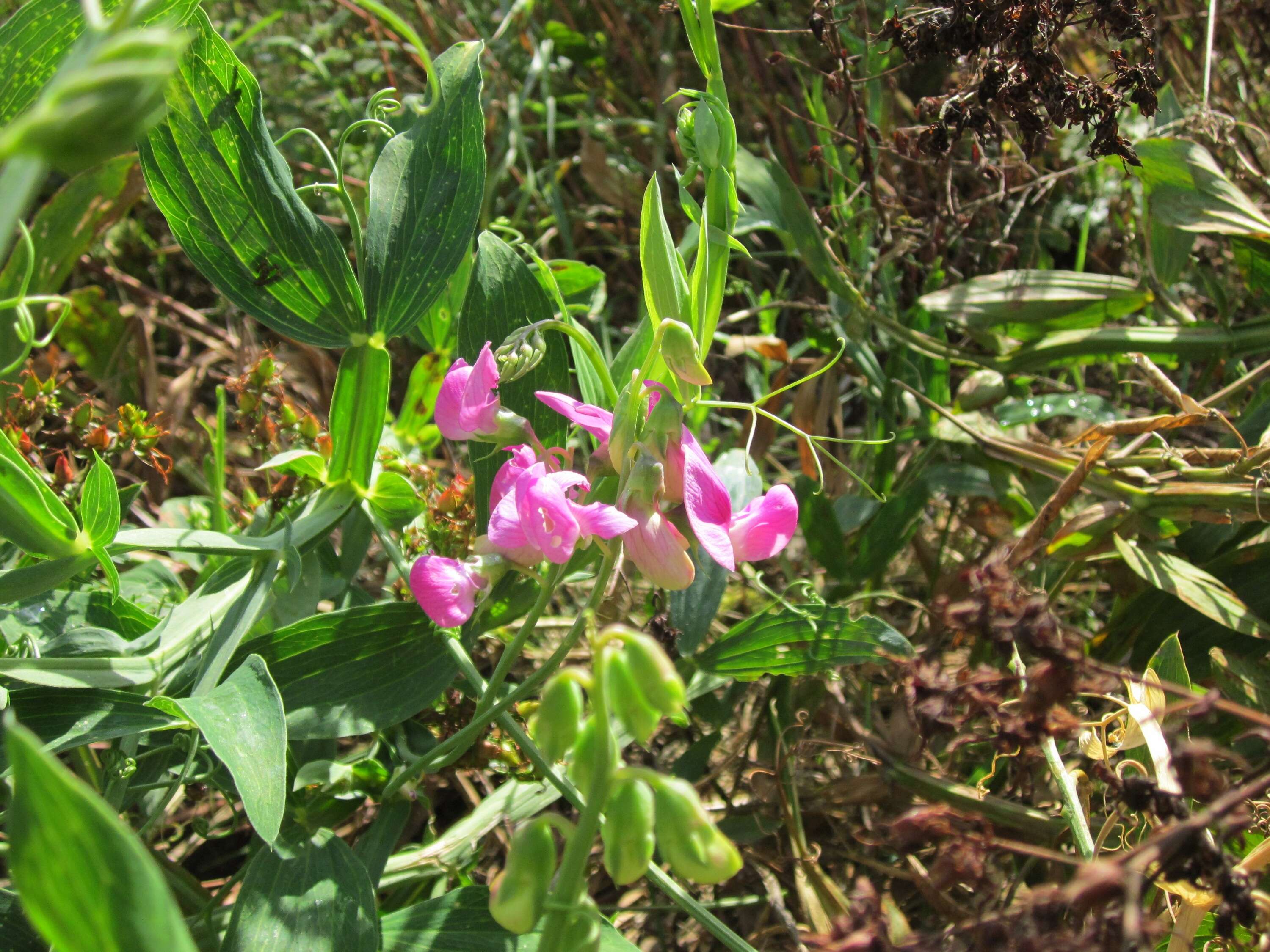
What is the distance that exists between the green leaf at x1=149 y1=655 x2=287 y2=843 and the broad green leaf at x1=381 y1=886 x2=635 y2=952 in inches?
9.1

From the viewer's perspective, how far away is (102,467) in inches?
36.1

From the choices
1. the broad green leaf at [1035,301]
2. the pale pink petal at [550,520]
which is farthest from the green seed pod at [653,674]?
the broad green leaf at [1035,301]

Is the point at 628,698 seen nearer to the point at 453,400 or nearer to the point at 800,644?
A: the point at 453,400

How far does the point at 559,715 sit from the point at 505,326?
2.09ft

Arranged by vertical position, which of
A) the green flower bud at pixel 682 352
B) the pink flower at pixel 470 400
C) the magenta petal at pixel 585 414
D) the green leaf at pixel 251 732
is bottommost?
the green leaf at pixel 251 732

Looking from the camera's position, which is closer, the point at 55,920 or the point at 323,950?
the point at 55,920

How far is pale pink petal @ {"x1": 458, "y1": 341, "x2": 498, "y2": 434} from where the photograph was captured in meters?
0.90

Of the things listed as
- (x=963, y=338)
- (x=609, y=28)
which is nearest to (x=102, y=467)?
(x=963, y=338)

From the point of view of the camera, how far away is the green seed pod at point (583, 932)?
588mm

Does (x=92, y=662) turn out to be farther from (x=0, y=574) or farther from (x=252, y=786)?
(x=252, y=786)

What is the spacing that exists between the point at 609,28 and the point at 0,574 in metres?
1.79

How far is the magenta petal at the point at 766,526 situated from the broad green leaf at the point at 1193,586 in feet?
2.07

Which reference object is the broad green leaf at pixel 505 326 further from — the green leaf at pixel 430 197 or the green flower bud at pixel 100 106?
the green flower bud at pixel 100 106

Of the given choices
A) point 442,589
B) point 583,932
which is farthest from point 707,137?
point 583,932
